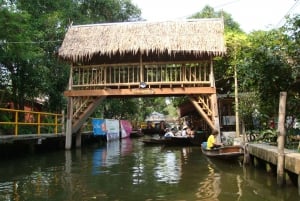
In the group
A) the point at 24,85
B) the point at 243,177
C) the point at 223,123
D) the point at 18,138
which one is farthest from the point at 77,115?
the point at 243,177

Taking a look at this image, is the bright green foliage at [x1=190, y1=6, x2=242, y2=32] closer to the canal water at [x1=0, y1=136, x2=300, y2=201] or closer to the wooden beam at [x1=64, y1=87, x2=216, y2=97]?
the wooden beam at [x1=64, y1=87, x2=216, y2=97]

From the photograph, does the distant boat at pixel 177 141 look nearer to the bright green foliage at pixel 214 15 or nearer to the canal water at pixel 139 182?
the canal water at pixel 139 182

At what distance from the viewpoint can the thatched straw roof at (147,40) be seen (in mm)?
18422

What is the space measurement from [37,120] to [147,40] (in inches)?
267

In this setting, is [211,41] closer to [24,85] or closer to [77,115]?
[77,115]

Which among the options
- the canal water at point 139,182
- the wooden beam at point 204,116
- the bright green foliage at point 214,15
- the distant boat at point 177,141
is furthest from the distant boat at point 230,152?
the bright green foliage at point 214,15

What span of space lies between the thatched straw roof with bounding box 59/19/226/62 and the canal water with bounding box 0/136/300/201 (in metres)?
5.82

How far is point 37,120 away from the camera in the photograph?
19.2 meters

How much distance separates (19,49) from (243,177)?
1061cm

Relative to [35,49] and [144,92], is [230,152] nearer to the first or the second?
[144,92]

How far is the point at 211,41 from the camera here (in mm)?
18578

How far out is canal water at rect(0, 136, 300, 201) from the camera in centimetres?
867

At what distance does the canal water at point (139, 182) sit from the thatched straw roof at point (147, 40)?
5822 millimetres

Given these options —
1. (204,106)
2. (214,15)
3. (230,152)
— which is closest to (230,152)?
(230,152)
